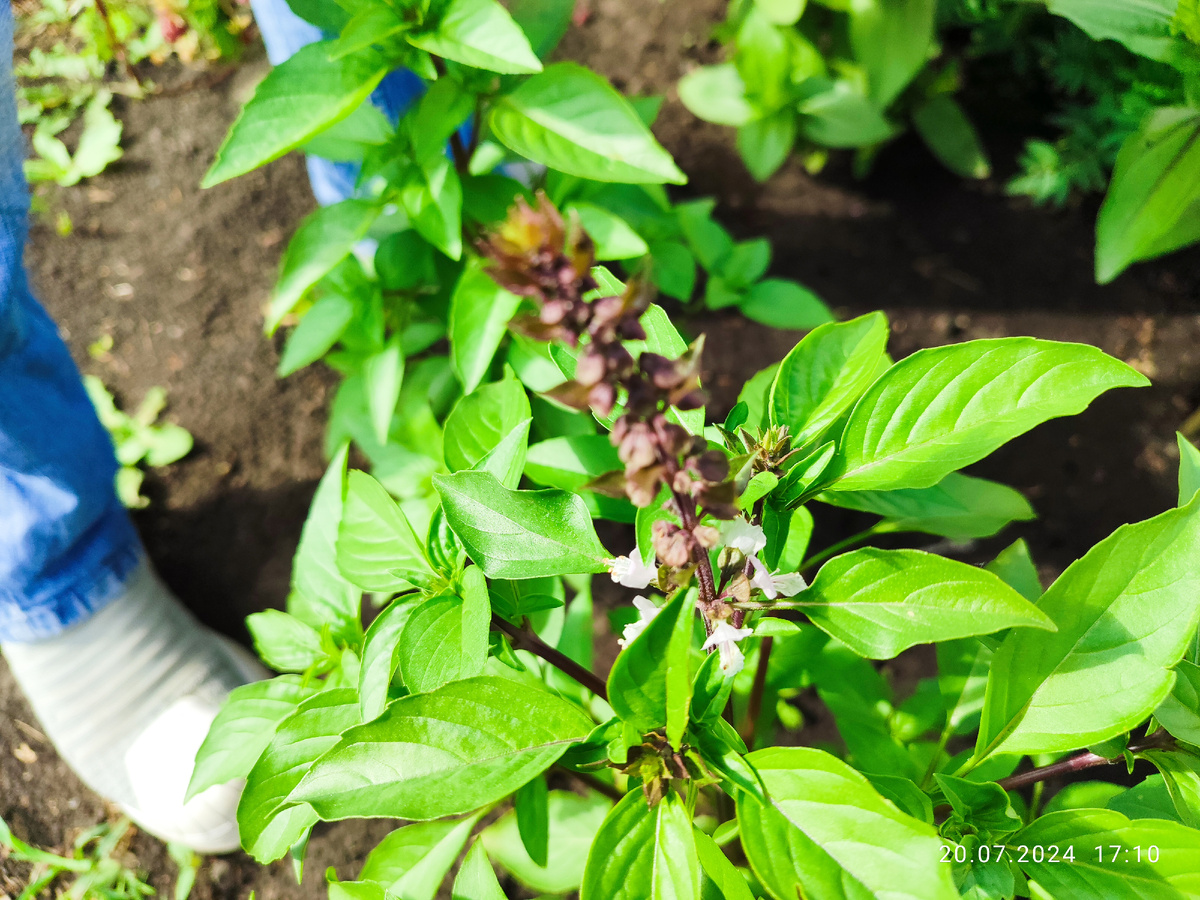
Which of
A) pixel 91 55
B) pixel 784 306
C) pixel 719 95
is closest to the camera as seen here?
pixel 784 306

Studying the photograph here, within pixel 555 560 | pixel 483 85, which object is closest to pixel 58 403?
pixel 483 85

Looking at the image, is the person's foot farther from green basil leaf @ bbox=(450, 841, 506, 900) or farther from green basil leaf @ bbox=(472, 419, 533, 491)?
green basil leaf @ bbox=(472, 419, 533, 491)

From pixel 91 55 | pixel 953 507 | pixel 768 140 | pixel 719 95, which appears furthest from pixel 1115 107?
pixel 91 55

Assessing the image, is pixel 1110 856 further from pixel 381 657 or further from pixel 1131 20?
pixel 1131 20

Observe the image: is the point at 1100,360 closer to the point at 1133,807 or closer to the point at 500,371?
the point at 1133,807

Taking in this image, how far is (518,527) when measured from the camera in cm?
76

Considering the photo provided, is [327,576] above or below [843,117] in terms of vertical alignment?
below

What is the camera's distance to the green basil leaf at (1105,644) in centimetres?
73

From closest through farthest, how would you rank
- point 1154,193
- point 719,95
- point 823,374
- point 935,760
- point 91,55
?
point 823,374, point 935,760, point 1154,193, point 719,95, point 91,55

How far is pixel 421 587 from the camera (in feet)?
2.88

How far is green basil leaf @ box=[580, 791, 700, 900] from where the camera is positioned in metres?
0.69

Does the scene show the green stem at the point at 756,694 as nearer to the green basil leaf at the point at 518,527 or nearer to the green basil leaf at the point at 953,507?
the green basil leaf at the point at 953,507

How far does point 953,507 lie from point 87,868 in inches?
76.8

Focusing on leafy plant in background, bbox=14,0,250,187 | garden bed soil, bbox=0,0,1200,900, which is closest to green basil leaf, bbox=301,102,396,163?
garden bed soil, bbox=0,0,1200,900
